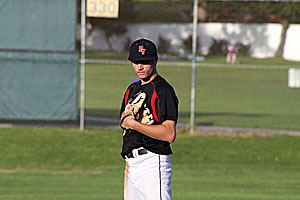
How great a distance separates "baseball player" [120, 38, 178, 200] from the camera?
5348 millimetres

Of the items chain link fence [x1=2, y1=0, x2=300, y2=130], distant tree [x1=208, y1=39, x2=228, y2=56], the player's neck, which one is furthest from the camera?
distant tree [x1=208, y1=39, x2=228, y2=56]

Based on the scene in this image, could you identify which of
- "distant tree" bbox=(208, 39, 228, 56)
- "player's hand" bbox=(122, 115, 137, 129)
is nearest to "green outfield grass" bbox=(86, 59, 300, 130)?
"distant tree" bbox=(208, 39, 228, 56)

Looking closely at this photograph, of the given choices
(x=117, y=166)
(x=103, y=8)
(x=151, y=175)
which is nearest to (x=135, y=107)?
(x=151, y=175)

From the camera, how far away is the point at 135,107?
5.34m

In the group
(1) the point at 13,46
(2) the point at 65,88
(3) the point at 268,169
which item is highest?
(1) the point at 13,46

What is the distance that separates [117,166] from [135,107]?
854cm

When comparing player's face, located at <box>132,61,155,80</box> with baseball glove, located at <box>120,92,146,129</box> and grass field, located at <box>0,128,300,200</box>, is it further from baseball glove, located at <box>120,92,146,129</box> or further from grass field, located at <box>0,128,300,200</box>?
grass field, located at <box>0,128,300,200</box>

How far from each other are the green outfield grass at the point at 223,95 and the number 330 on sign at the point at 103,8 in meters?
4.31

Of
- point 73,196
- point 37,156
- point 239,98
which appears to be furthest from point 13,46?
point 239,98

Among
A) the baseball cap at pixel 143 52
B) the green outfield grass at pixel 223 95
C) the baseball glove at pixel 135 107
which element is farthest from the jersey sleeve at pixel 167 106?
the green outfield grass at pixel 223 95

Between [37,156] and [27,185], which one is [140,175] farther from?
[37,156]

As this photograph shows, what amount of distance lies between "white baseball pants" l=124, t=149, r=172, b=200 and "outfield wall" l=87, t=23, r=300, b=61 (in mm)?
40669

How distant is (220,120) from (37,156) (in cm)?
Result: 670

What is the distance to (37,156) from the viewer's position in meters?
14.2
